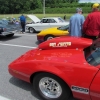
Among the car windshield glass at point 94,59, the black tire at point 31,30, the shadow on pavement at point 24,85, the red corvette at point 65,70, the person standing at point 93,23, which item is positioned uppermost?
the person standing at point 93,23

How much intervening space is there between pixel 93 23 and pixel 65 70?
92.8 inches

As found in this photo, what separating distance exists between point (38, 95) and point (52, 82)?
0.55 meters

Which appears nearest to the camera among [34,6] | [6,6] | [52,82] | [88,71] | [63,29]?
[88,71]

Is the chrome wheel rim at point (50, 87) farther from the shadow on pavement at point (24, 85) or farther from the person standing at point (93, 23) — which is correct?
the person standing at point (93, 23)

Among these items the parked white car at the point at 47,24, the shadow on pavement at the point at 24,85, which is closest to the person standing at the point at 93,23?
the shadow on pavement at the point at 24,85

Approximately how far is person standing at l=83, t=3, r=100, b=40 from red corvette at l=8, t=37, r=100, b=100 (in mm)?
1189

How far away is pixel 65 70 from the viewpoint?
3023 millimetres

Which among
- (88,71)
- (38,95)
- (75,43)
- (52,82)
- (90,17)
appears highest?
(90,17)

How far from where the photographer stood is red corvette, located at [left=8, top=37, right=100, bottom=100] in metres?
2.85

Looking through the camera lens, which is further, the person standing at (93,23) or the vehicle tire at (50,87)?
the person standing at (93,23)

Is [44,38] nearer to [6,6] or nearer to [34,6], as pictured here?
[6,6]

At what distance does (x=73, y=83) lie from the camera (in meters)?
2.96

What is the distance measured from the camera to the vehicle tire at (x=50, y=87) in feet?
10.3

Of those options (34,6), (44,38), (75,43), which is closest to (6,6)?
(34,6)
